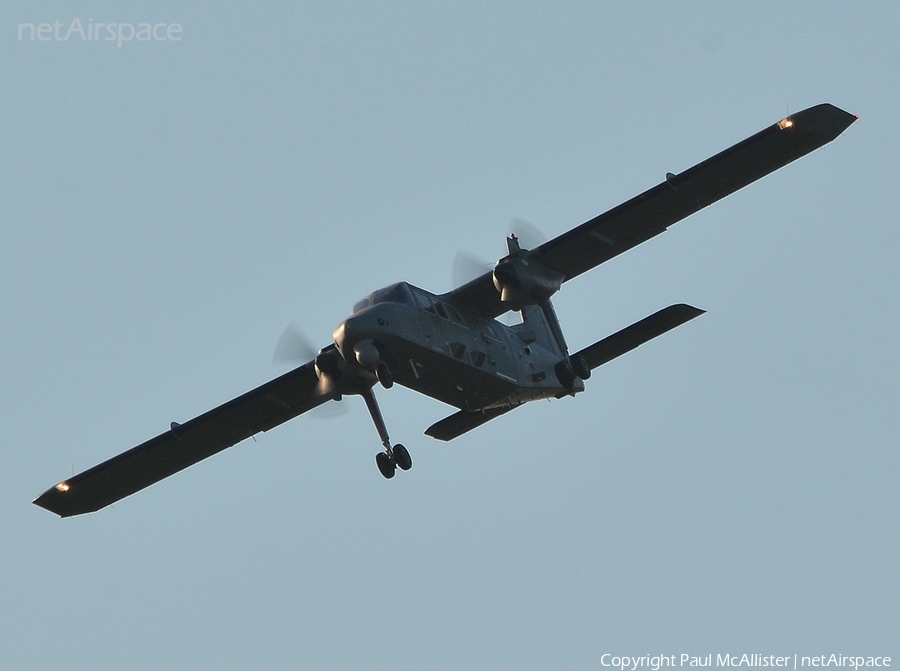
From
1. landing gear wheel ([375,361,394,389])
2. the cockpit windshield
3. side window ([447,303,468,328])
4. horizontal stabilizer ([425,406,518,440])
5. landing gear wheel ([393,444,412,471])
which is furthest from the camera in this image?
horizontal stabilizer ([425,406,518,440])

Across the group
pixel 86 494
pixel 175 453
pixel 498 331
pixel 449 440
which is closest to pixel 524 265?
pixel 498 331

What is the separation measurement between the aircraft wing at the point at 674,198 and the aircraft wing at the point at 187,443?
3.99 meters

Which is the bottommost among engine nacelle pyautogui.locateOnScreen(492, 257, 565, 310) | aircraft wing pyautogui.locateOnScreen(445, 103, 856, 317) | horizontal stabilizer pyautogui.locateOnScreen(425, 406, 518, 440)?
horizontal stabilizer pyautogui.locateOnScreen(425, 406, 518, 440)

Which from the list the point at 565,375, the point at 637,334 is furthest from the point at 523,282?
the point at 637,334

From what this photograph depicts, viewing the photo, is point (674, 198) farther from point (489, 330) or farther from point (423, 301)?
point (423, 301)

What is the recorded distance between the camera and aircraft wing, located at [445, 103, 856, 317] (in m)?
28.6

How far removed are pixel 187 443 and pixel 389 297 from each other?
20.8ft

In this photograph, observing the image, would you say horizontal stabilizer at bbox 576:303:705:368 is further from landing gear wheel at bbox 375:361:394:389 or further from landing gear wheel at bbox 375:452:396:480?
landing gear wheel at bbox 375:361:394:389

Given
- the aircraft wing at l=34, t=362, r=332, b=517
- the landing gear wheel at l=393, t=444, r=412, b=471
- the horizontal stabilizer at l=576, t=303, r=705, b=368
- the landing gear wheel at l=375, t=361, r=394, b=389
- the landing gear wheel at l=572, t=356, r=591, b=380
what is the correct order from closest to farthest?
1. the landing gear wheel at l=375, t=361, r=394, b=389
2. the landing gear wheel at l=393, t=444, r=412, b=471
3. the horizontal stabilizer at l=576, t=303, r=705, b=368
4. the landing gear wheel at l=572, t=356, r=591, b=380
5. the aircraft wing at l=34, t=362, r=332, b=517

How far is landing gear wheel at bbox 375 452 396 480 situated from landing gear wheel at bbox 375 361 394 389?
2466 mm

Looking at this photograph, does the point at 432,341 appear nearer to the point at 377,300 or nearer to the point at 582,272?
the point at 377,300

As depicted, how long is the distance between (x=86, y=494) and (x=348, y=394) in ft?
21.4

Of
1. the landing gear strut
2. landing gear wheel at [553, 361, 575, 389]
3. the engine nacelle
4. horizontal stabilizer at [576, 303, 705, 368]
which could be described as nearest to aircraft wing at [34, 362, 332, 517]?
the landing gear strut

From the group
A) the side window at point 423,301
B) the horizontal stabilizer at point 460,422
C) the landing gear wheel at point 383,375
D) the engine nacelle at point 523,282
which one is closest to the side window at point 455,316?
the side window at point 423,301
